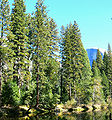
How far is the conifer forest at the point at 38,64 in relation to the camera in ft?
89.5

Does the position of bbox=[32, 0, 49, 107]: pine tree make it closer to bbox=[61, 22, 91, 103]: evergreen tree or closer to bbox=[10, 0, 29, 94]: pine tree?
bbox=[10, 0, 29, 94]: pine tree

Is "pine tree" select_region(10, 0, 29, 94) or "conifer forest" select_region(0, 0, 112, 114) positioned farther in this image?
"pine tree" select_region(10, 0, 29, 94)

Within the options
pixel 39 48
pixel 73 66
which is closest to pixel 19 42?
pixel 39 48

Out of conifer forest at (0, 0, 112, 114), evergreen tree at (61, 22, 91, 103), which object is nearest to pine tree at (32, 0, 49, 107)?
conifer forest at (0, 0, 112, 114)

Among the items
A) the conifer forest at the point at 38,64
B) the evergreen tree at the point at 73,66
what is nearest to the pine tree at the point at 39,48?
the conifer forest at the point at 38,64

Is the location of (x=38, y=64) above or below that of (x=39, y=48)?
below

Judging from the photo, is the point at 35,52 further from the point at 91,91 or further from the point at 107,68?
the point at 107,68

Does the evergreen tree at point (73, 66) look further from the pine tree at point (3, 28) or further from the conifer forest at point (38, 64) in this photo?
the pine tree at point (3, 28)

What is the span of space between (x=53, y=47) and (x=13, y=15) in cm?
1677

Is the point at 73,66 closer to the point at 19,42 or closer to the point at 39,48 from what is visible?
the point at 39,48

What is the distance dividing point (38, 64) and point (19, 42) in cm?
554

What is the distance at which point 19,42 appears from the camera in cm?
3138

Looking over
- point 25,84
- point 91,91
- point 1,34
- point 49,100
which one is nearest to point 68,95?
point 91,91

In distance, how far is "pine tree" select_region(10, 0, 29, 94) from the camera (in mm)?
30266
